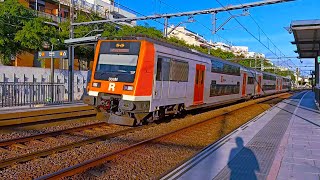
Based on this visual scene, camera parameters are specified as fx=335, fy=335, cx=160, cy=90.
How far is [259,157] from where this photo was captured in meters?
7.60

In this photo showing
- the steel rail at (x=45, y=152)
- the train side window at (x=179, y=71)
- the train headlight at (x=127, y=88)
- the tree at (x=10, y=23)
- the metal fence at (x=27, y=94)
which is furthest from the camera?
the tree at (x=10, y=23)

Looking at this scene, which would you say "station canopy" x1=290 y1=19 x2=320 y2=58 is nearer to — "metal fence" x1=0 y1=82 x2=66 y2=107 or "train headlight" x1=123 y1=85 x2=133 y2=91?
"train headlight" x1=123 y1=85 x2=133 y2=91

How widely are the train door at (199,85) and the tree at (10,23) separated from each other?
18.3m

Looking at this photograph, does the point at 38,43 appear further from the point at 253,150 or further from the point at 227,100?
the point at 253,150

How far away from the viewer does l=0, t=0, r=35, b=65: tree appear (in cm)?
2773

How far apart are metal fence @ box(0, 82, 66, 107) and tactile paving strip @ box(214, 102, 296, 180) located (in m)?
10.8

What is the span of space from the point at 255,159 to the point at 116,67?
613cm

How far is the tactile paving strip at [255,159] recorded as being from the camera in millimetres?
6195

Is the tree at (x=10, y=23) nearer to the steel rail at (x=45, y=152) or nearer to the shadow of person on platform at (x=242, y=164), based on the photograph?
the steel rail at (x=45, y=152)

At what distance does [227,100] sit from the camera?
21969 millimetres

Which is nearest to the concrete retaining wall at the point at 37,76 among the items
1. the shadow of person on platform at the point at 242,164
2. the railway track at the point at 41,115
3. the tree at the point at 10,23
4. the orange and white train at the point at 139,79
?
the railway track at the point at 41,115

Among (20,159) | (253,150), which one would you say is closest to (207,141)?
(253,150)

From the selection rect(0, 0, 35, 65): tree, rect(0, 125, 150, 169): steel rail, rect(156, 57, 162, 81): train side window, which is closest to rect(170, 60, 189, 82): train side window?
rect(156, 57, 162, 81): train side window

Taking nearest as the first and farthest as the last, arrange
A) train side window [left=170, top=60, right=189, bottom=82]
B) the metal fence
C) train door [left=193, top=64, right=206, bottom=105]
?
train side window [left=170, top=60, right=189, bottom=82] → the metal fence → train door [left=193, top=64, right=206, bottom=105]
